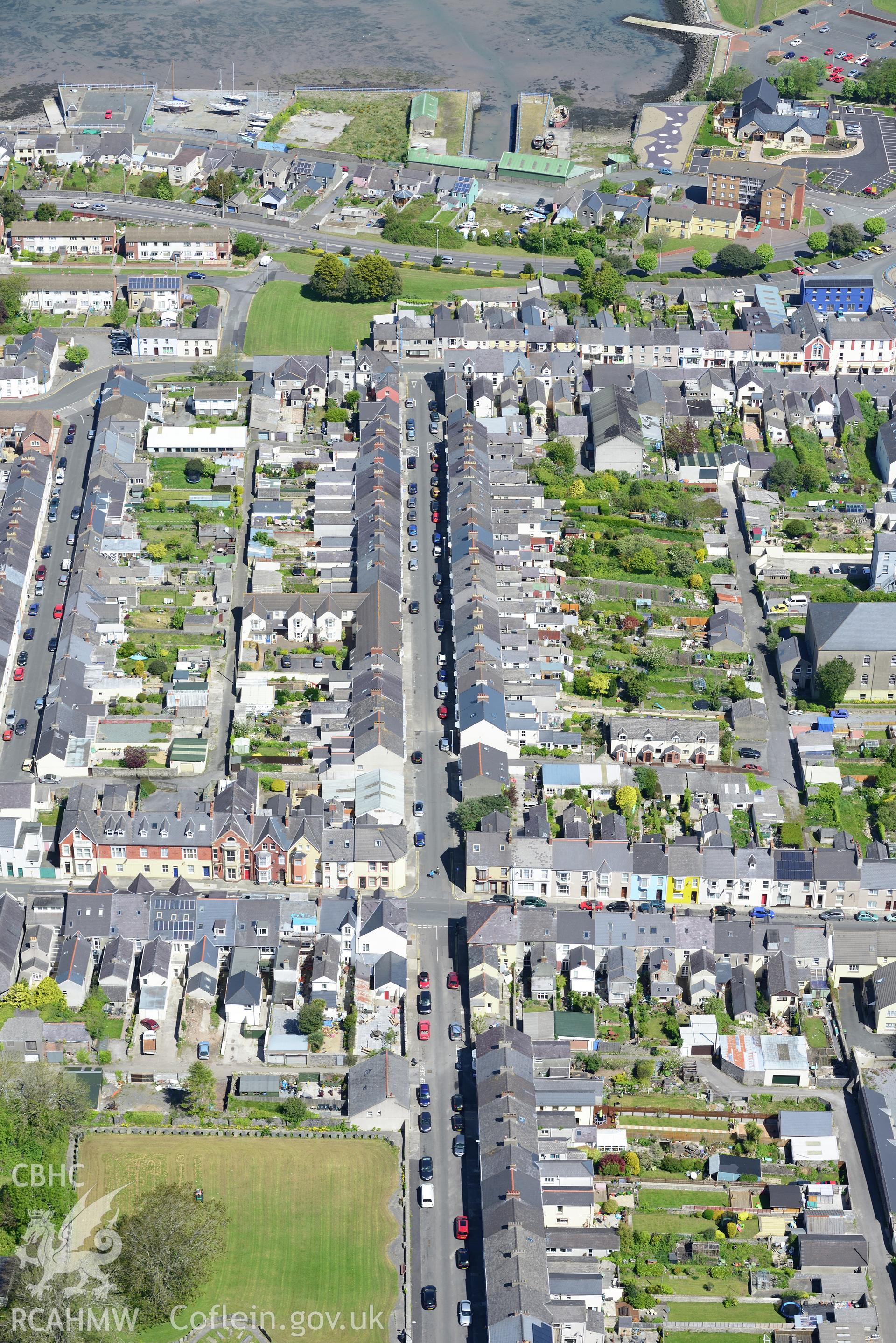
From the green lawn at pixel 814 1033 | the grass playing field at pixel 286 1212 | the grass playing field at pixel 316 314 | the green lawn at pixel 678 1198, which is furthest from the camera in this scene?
the grass playing field at pixel 316 314

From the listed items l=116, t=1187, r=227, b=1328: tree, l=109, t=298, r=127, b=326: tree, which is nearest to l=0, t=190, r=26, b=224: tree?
l=109, t=298, r=127, b=326: tree

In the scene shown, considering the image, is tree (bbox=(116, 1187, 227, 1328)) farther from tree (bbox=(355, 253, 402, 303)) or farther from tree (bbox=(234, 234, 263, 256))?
tree (bbox=(234, 234, 263, 256))

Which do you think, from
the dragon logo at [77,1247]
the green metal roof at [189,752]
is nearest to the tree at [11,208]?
the green metal roof at [189,752]

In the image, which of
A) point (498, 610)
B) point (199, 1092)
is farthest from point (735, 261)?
point (199, 1092)

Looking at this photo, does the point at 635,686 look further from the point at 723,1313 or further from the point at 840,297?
the point at 840,297

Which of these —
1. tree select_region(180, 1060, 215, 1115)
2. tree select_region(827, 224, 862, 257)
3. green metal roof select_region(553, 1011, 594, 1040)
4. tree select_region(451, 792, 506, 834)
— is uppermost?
tree select_region(827, 224, 862, 257)

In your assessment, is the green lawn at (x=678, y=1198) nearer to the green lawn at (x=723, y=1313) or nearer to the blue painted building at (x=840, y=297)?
the green lawn at (x=723, y=1313)

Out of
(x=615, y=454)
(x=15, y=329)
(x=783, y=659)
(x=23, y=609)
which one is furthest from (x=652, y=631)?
(x=15, y=329)
